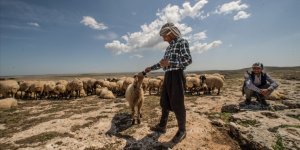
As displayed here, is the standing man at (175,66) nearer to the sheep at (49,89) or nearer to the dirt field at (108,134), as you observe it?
the dirt field at (108,134)

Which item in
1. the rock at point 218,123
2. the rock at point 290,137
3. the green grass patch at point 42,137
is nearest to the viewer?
the rock at point 290,137

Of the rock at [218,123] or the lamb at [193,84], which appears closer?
the rock at [218,123]

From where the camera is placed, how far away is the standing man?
5.71 metres

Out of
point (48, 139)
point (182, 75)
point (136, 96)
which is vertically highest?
point (182, 75)

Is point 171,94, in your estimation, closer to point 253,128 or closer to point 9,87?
point 253,128

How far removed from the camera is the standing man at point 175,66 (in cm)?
571

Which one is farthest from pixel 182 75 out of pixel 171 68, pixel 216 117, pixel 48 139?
pixel 48 139

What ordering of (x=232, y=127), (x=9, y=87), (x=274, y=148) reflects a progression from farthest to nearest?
(x=9, y=87) < (x=232, y=127) < (x=274, y=148)

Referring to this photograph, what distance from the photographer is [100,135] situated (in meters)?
7.09

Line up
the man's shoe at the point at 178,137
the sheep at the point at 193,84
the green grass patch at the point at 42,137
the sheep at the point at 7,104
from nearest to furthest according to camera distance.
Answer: the man's shoe at the point at 178,137, the green grass patch at the point at 42,137, the sheep at the point at 7,104, the sheep at the point at 193,84

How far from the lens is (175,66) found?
571 centimetres

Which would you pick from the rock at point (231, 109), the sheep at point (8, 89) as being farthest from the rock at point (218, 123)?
the sheep at point (8, 89)

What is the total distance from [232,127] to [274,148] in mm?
1576

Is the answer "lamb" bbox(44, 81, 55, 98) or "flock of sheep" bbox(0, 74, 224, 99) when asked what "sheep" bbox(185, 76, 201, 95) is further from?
"lamb" bbox(44, 81, 55, 98)
